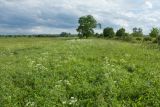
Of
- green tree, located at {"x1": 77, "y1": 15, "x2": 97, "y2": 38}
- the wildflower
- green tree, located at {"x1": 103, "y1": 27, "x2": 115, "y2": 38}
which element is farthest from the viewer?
green tree, located at {"x1": 103, "y1": 27, "x2": 115, "y2": 38}

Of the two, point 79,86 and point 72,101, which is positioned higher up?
point 79,86

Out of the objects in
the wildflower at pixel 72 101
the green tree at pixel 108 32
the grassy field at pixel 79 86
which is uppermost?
the grassy field at pixel 79 86

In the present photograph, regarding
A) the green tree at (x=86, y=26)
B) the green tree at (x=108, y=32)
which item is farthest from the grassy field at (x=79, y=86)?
the green tree at (x=108, y=32)

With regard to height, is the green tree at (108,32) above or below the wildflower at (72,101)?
below

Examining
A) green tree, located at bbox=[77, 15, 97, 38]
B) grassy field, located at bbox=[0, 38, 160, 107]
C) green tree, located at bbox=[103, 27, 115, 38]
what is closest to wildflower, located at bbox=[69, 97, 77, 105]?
grassy field, located at bbox=[0, 38, 160, 107]

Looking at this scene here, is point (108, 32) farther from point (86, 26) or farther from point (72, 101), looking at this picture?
point (72, 101)

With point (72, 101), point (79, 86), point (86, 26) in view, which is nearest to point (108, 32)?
point (86, 26)

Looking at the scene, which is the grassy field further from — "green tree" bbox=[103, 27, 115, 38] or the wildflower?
"green tree" bbox=[103, 27, 115, 38]

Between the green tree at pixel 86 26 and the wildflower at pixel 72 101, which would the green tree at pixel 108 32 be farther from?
the wildflower at pixel 72 101

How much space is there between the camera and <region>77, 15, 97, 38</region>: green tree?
14012 cm

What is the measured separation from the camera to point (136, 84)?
15.5 m

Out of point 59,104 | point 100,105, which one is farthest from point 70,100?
point 100,105

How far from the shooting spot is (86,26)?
140m

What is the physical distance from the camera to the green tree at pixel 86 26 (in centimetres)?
14012
